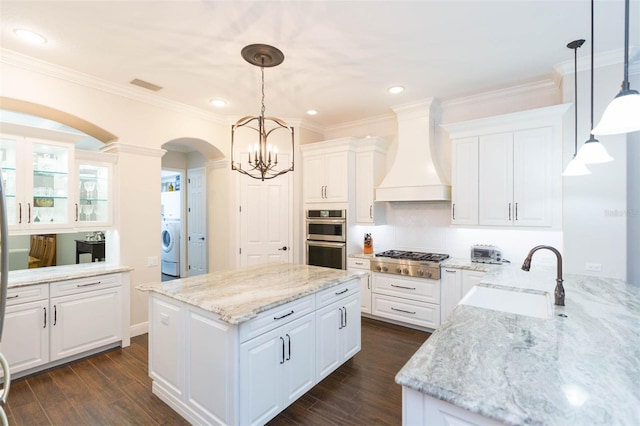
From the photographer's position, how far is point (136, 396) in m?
2.53

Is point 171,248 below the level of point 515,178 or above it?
below

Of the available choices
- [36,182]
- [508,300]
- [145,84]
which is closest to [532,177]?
[508,300]

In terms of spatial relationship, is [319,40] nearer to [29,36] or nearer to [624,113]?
[624,113]

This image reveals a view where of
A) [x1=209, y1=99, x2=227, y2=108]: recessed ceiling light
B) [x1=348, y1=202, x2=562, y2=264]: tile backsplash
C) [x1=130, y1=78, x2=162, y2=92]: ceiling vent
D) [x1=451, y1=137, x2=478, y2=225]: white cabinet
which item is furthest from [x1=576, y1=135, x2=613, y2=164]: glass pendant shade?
[x1=130, y1=78, x2=162, y2=92]: ceiling vent

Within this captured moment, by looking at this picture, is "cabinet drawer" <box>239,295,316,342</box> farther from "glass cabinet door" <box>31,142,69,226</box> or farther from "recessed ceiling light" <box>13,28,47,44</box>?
"recessed ceiling light" <box>13,28,47,44</box>

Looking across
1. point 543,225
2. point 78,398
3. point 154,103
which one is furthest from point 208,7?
point 543,225

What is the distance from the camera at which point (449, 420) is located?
3.38 ft

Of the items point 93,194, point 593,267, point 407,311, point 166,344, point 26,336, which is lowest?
point 407,311

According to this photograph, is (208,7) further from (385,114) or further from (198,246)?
(198,246)

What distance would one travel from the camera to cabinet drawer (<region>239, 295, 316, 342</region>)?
6.41ft

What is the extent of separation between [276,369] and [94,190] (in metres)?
3.08

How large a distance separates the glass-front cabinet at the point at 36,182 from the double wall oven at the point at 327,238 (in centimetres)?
309

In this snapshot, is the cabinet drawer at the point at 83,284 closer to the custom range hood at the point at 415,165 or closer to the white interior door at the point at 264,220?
the white interior door at the point at 264,220

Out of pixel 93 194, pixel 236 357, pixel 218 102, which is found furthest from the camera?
pixel 218 102
